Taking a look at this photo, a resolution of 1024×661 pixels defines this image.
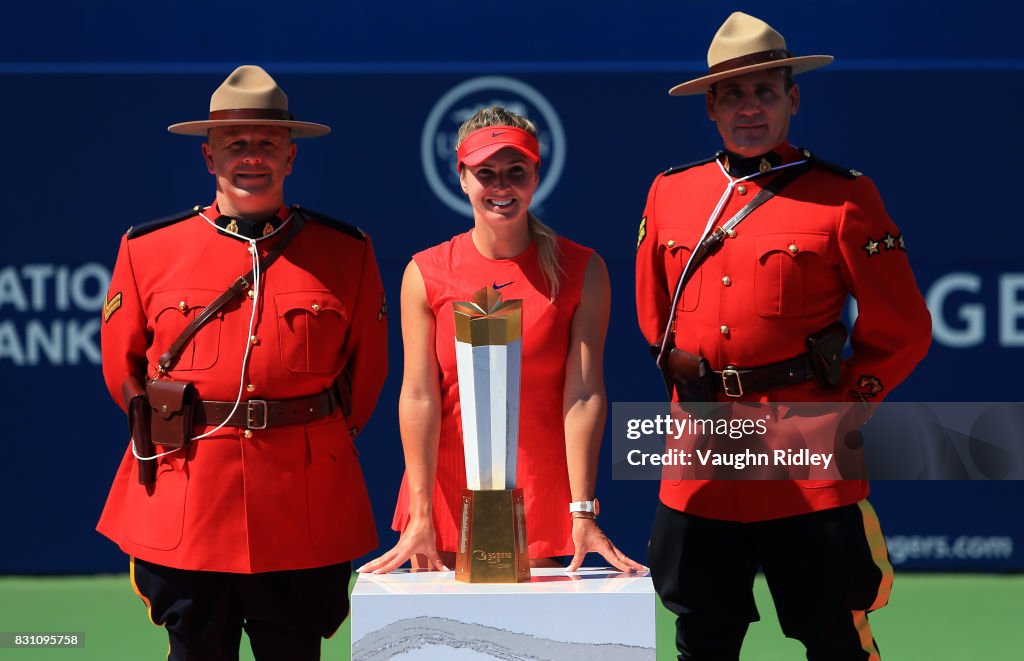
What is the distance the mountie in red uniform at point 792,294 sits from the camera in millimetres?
3641

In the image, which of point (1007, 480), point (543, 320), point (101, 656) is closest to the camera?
point (543, 320)

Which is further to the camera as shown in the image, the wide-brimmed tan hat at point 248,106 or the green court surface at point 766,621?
the green court surface at point 766,621

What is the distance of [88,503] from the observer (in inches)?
243

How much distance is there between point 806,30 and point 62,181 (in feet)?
10.2

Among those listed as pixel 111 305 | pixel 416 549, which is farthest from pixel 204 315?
pixel 416 549

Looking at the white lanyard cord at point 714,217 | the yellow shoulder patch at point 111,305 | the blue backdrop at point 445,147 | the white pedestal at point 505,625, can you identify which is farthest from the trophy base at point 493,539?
the blue backdrop at point 445,147

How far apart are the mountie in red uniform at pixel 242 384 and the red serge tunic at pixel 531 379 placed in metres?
0.25

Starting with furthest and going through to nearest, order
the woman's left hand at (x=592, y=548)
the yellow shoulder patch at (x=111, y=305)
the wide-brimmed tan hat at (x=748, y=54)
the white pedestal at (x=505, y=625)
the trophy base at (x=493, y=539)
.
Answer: the yellow shoulder patch at (x=111, y=305) → the wide-brimmed tan hat at (x=748, y=54) → the woman's left hand at (x=592, y=548) → the trophy base at (x=493, y=539) → the white pedestal at (x=505, y=625)

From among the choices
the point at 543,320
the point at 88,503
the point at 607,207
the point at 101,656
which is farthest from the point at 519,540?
the point at 88,503

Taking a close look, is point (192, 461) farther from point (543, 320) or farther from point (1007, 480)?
point (1007, 480)

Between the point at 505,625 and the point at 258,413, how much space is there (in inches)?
33.3

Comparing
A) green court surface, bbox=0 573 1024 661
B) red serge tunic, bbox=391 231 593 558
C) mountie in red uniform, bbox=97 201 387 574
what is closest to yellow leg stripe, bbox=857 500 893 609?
red serge tunic, bbox=391 231 593 558

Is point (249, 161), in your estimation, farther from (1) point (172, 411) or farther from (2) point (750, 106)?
(2) point (750, 106)

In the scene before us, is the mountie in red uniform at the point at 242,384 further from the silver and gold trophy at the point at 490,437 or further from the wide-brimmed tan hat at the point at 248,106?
the silver and gold trophy at the point at 490,437
